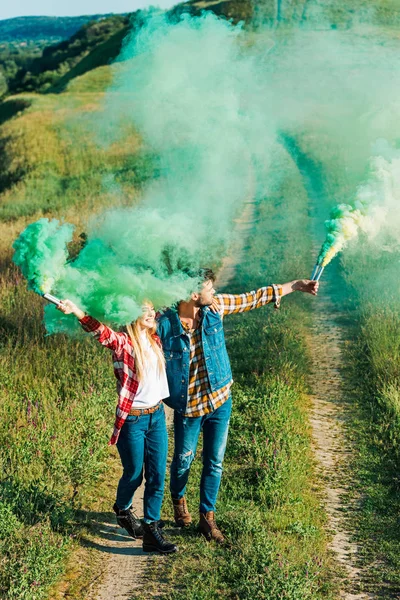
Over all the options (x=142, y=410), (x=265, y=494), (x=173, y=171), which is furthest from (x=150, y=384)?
(x=173, y=171)

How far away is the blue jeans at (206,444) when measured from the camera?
4.61 meters

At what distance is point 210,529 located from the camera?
4727mm

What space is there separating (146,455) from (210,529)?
2.30 feet

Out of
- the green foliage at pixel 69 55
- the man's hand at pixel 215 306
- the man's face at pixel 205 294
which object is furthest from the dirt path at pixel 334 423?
the green foliage at pixel 69 55

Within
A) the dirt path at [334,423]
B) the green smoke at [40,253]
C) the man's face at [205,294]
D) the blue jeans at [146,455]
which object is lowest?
the dirt path at [334,423]

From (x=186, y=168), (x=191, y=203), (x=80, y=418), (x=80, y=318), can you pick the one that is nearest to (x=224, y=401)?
(x=80, y=318)

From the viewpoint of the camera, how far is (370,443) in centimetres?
617

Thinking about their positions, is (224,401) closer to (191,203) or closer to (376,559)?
(376,559)

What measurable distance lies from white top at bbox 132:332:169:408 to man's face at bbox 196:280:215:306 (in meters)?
0.43

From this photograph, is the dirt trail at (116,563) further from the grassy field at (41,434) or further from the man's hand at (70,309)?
the man's hand at (70,309)

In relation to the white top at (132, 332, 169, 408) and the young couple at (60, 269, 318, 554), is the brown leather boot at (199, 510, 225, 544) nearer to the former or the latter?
the young couple at (60, 269, 318, 554)

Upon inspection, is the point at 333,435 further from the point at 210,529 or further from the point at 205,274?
the point at 205,274

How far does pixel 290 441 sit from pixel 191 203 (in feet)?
9.24

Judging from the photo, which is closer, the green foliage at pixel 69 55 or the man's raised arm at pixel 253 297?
the man's raised arm at pixel 253 297
